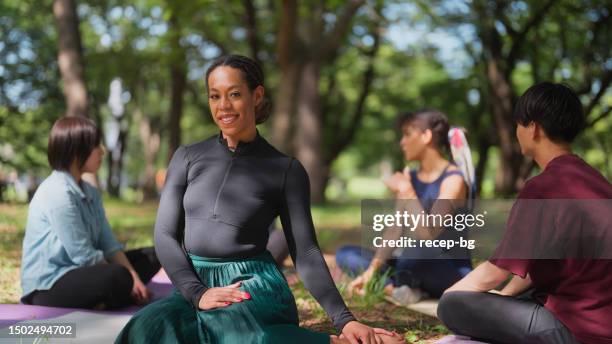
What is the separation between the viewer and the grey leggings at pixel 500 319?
2768mm

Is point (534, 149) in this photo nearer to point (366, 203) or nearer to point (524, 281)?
point (524, 281)

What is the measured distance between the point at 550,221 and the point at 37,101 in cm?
1841

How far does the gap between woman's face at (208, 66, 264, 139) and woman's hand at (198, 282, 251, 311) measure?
669 millimetres

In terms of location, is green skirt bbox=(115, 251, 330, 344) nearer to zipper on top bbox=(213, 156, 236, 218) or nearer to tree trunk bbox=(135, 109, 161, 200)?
zipper on top bbox=(213, 156, 236, 218)

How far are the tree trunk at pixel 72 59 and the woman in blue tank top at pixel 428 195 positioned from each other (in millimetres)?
6166

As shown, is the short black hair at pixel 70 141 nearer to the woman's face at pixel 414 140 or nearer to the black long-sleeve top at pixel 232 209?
the black long-sleeve top at pixel 232 209

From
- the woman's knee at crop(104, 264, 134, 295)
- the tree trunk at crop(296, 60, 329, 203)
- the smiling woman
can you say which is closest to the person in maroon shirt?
the smiling woman

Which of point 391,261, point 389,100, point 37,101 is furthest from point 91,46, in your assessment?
point 391,261

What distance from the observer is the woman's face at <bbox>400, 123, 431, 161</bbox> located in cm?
462

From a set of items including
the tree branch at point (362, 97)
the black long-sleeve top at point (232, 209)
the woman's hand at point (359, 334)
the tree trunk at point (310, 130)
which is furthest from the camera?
the tree branch at point (362, 97)

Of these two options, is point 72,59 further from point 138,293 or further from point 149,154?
point 149,154

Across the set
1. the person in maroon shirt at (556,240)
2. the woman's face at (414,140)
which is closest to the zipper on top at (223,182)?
the person in maroon shirt at (556,240)

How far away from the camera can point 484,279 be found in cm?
295

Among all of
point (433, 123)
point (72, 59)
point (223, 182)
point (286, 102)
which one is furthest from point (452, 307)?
point (286, 102)
